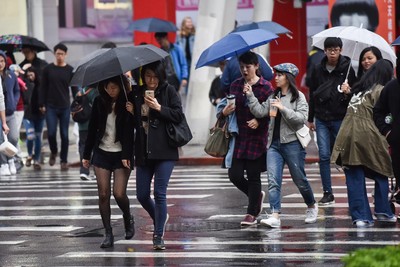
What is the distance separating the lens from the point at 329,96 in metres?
14.3

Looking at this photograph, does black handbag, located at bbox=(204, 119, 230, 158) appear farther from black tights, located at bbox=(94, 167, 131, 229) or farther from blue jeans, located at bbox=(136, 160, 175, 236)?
black tights, located at bbox=(94, 167, 131, 229)

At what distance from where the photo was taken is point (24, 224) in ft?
45.5

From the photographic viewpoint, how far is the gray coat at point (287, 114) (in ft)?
41.8

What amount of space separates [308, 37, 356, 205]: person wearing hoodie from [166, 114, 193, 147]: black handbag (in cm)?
297

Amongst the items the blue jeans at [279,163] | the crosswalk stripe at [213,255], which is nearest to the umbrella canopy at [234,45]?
the blue jeans at [279,163]

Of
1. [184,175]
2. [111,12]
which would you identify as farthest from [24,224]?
[111,12]

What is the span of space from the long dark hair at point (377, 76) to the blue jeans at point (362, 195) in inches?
32.7

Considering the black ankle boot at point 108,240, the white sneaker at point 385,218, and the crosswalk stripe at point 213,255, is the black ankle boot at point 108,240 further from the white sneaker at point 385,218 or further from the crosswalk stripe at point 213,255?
the white sneaker at point 385,218

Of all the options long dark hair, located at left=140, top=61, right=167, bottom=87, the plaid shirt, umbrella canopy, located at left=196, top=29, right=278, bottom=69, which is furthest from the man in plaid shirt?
long dark hair, located at left=140, top=61, right=167, bottom=87

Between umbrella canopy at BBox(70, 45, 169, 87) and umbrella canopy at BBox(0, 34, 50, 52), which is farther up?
umbrella canopy at BBox(70, 45, 169, 87)

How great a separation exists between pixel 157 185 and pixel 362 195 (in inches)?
96.6

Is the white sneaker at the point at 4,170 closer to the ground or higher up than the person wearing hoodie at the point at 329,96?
closer to the ground

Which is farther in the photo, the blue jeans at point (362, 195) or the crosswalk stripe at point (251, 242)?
the blue jeans at point (362, 195)

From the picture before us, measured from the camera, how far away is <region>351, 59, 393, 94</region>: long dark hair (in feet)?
41.4
